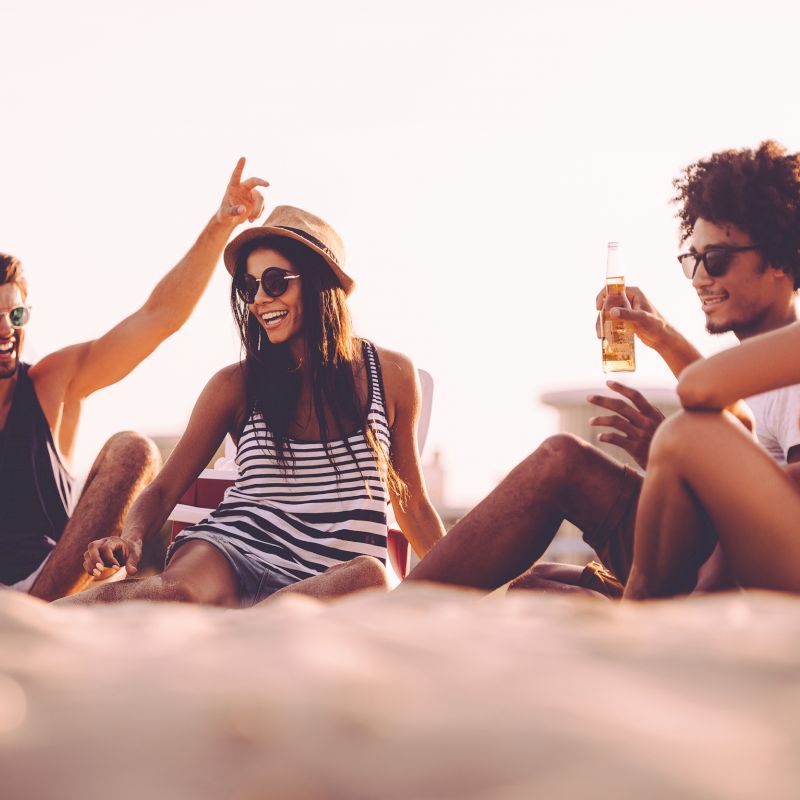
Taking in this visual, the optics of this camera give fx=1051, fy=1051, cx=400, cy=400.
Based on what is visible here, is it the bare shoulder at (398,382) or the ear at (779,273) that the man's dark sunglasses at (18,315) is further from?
the ear at (779,273)

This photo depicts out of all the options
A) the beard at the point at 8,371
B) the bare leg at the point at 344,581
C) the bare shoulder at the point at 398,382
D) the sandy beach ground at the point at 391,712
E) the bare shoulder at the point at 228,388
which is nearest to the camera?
the sandy beach ground at the point at 391,712

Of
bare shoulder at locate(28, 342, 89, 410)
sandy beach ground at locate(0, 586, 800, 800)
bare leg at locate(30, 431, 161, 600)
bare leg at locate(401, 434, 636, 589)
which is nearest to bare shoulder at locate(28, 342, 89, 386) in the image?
bare shoulder at locate(28, 342, 89, 410)

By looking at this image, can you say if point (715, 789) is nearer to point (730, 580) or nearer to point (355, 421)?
point (730, 580)

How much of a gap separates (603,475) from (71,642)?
2375 millimetres

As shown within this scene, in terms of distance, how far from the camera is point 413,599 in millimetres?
475

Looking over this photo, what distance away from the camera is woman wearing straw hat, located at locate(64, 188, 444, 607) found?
126 inches

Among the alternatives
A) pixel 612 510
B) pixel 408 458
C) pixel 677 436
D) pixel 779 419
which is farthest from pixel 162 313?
pixel 677 436

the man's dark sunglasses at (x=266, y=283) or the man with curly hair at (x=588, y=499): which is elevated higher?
the man's dark sunglasses at (x=266, y=283)

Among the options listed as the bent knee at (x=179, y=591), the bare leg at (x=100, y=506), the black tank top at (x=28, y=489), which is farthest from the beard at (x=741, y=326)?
the black tank top at (x=28, y=489)

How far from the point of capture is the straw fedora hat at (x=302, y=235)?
3.68 m

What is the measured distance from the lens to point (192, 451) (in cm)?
351

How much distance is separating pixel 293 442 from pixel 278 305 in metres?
0.48

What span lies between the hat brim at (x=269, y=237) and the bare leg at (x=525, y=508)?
1356 millimetres

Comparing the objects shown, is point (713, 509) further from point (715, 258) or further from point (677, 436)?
point (715, 258)
